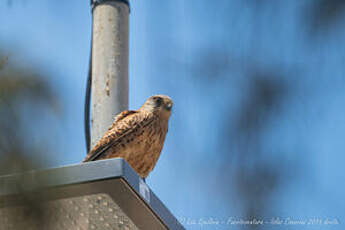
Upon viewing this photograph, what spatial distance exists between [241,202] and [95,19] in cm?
215

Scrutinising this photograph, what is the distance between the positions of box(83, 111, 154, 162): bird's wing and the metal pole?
1.8 inches

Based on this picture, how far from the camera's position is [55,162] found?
0.57 m

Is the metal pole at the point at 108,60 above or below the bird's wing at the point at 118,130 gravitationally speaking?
above

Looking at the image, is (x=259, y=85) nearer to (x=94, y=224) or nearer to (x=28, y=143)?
(x=28, y=143)

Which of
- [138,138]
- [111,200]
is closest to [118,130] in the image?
[138,138]

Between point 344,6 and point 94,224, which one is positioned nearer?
point 344,6

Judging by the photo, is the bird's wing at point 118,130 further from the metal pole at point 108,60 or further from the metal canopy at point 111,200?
the metal canopy at point 111,200

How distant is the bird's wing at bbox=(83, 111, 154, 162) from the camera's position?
8.22 ft

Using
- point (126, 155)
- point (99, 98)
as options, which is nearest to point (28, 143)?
point (99, 98)

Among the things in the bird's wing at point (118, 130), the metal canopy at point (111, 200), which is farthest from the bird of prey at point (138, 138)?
the metal canopy at point (111, 200)

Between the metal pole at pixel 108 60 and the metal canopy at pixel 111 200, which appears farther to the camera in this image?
the metal pole at pixel 108 60

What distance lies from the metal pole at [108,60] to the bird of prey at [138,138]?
65 millimetres

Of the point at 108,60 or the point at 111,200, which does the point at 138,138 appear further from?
the point at 111,200

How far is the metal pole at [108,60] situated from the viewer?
8.22 ft
